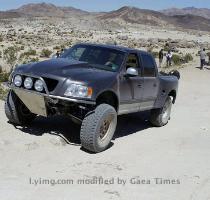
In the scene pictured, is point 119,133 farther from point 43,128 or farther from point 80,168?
point 80,168

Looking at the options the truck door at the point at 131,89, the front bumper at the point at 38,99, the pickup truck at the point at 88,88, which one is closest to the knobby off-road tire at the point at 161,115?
the pickup truck at the point at 88,88

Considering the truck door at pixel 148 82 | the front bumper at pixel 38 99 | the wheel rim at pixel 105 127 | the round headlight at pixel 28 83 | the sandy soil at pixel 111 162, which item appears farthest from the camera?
the truck door at pixel 148 82

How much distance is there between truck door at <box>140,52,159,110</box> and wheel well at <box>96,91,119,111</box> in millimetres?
1095

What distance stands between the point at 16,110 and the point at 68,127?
1.22 metres

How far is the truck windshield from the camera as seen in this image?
356 inches

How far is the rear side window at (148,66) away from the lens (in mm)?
9977

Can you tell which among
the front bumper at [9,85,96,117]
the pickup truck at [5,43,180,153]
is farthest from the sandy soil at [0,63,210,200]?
the front bumper at [9,85,96,117]

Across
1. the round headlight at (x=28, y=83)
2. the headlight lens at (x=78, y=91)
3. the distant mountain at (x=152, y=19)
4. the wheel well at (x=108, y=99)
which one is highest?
the distant mountain at (x=152, y=19)

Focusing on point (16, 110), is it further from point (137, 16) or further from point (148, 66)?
point (137, 16)

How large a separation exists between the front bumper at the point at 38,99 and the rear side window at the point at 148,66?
231 centimetres

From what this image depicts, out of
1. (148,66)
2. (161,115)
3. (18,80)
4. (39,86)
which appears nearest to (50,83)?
(39,86)

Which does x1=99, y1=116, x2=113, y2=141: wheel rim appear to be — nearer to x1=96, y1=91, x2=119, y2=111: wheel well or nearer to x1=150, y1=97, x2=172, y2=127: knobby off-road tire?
x1=96, y1=91, x2=119, y2=111: wheel well

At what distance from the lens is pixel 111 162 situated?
7.78 metres

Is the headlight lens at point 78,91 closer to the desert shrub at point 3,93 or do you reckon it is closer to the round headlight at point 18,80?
the round headlight at point 18,80
